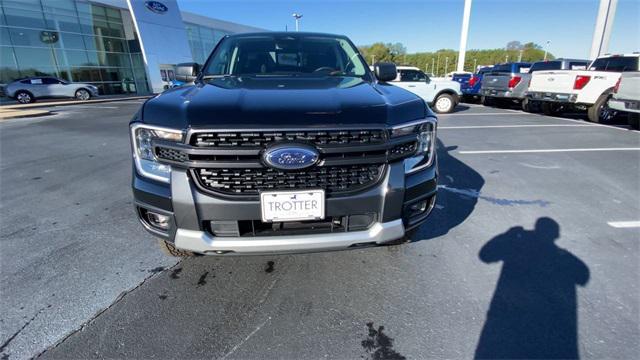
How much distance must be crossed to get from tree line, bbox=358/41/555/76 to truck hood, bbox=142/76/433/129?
8085 centimetres

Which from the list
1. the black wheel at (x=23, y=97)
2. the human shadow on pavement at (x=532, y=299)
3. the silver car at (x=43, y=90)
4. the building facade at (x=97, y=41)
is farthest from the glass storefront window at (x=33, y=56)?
the human shadow on pavement at (x=532, y=299)

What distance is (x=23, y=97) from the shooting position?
Result: 59.9 feet

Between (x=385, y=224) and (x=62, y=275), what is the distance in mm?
2371

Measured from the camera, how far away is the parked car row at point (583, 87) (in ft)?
23.9

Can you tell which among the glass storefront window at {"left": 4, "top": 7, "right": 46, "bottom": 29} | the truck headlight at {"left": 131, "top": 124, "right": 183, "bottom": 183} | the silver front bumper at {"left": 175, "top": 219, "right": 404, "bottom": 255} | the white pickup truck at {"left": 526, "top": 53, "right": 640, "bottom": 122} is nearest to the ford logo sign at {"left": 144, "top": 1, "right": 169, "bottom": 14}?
the glass storefront window at {"left": 4, "top": 7, "right": 46, "bottom": 29}

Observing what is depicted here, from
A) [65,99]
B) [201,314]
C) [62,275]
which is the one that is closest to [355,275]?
[201,314]

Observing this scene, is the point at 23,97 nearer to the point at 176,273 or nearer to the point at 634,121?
the point at 176,273

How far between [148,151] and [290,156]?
0.85m

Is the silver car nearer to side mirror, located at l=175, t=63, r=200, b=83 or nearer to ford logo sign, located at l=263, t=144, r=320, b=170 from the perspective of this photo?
side mirror, located at l=175, t=63, r=200, b=83

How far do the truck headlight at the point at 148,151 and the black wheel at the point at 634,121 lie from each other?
33.4ft

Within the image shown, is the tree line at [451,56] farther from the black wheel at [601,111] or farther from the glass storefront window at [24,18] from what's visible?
the black wheel at [601,111]

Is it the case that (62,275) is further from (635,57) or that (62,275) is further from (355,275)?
(635,57)

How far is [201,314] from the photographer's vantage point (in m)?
2.06

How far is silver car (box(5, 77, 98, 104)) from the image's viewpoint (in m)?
18.1
